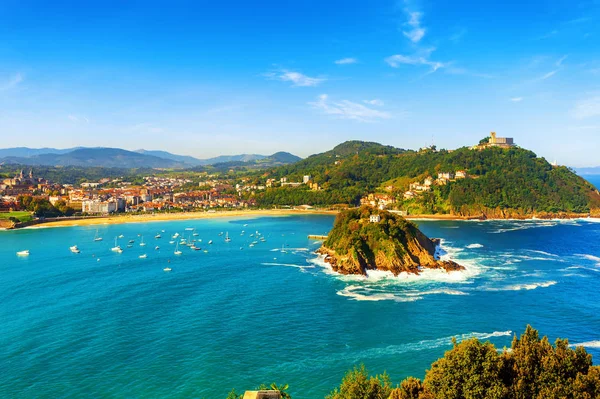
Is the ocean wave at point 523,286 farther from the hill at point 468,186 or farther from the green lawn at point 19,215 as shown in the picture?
the green lawn at point 19,215

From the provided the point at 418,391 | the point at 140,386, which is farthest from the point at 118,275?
the point at 418,391

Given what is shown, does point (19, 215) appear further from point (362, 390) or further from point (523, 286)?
point (362, 390)

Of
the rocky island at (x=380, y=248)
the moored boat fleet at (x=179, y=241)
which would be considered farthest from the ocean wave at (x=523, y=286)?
the moored boat fleet at (x=179, y=241)

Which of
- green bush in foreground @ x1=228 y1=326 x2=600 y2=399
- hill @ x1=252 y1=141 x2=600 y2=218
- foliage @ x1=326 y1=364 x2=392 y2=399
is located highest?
hill @ x1=252 y1=141 x2=600 y2=218

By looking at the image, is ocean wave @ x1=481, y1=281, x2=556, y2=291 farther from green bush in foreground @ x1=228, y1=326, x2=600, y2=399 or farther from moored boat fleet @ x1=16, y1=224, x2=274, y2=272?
moored boat fleet @ x1=16, y1=224, x2=274, y2=272

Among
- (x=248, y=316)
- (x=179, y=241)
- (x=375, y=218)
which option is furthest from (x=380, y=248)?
(x=179, y=241)

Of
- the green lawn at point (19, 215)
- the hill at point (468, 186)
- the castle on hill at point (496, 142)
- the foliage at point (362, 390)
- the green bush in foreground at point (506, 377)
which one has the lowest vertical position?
the green lawn at point (19, 215)

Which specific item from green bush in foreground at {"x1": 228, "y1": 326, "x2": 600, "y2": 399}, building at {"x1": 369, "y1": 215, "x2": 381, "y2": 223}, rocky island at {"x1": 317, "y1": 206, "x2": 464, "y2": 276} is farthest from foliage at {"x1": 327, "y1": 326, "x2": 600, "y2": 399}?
building at {"x1": 369, "y1": 215, "x2": 381, "y2": 223}

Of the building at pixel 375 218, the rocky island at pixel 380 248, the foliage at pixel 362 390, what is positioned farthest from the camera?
the building at pixel 375 218
